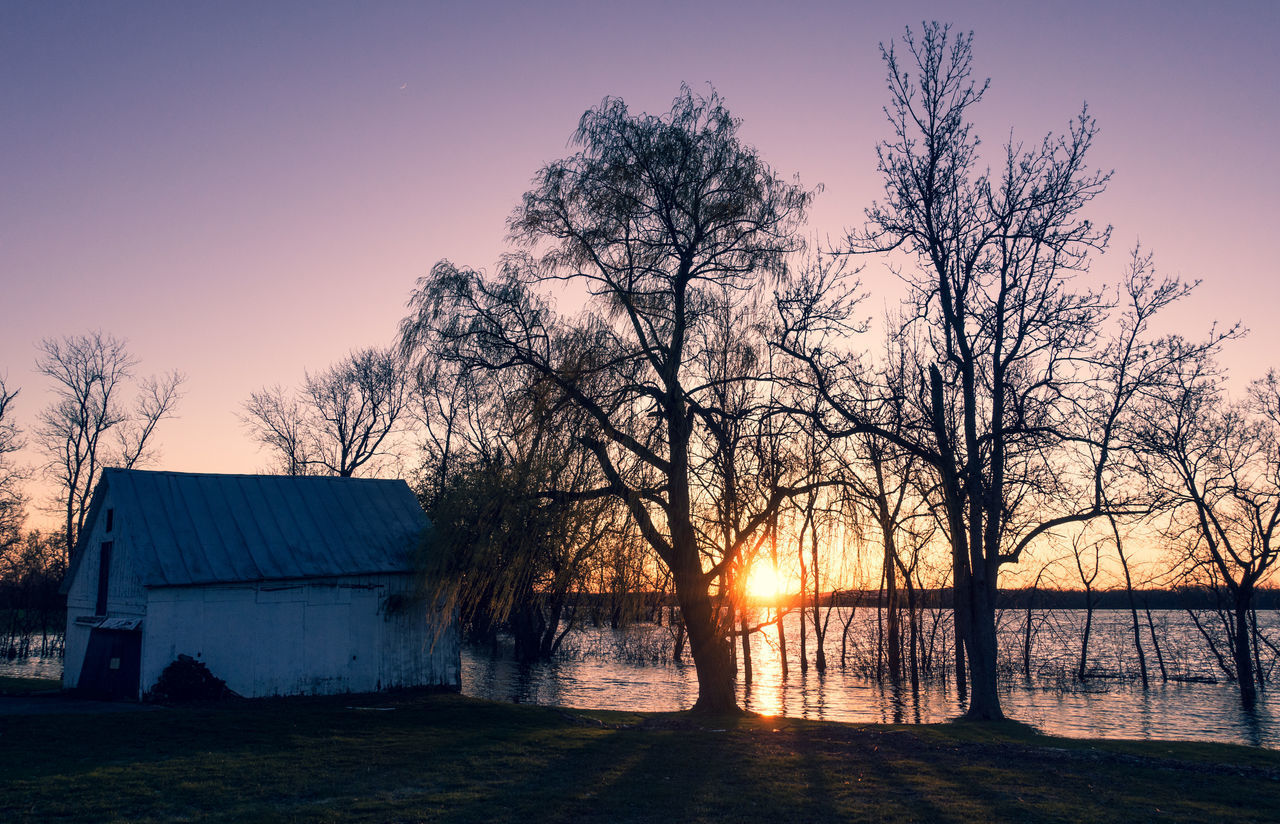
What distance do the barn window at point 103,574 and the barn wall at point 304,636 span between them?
404 centimetres

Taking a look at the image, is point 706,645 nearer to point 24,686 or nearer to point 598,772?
point 598,772

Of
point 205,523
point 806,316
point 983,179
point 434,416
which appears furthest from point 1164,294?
point 434,416

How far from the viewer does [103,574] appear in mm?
21562

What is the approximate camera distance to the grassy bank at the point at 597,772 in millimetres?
9109


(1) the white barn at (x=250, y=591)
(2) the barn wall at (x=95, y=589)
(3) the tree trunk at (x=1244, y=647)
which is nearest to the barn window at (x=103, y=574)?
(1) the white barn at (x=250, y=591)

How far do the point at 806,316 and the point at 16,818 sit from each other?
14760 millimetres

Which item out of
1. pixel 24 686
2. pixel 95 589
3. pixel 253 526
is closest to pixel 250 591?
pixel 253 526

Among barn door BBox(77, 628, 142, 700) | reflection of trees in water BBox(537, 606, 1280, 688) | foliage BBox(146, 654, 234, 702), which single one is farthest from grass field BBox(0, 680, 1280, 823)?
reflection of trees in water BBox(537, 606, 1280, 688)

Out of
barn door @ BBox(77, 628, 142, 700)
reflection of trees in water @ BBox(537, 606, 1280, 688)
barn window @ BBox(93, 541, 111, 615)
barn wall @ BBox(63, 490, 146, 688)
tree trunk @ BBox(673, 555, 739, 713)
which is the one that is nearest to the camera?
tree trunk @ BBox(673, 555, 739, 713)

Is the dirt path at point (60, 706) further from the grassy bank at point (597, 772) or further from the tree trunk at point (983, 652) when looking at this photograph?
the tree trunk at point (983, 652)

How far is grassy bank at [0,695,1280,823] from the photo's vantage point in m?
9.11

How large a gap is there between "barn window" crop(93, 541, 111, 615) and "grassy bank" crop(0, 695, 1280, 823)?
21.9ft

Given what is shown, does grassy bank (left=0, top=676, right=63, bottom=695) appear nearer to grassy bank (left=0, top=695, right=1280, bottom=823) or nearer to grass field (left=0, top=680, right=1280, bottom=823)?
grassy bank (left=0, top=695, right=1280, bottom=823)

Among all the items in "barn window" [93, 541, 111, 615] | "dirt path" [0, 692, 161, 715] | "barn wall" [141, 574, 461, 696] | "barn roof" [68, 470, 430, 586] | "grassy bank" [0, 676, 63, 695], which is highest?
"barn roof" [68, 470, 430, 586]
